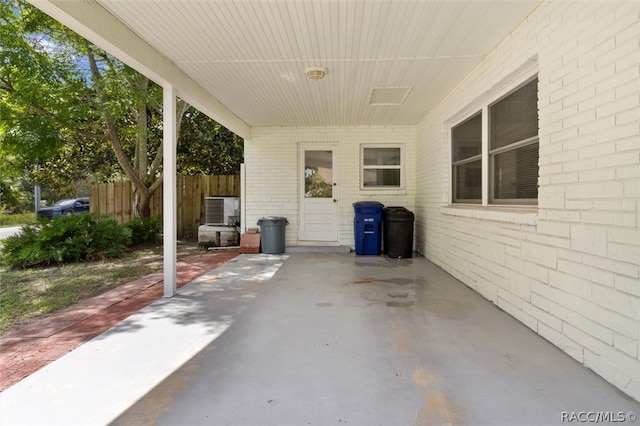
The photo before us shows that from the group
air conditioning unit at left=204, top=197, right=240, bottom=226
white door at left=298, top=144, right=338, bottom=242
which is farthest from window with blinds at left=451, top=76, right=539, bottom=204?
air conditioning unit at left=204, top=197, right=240, bottom=226

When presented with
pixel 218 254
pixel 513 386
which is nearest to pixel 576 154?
pixel 513 386

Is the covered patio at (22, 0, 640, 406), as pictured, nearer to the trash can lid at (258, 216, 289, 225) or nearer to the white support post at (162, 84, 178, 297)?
the white support post at (162, 84, 178, 297)

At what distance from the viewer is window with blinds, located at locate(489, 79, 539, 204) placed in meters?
3.27

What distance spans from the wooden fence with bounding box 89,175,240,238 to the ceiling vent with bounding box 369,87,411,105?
202 inches

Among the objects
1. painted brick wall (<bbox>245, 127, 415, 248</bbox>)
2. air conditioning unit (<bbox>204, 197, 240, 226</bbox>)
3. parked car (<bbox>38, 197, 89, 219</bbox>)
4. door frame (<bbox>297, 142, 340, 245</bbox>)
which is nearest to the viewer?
painted brick wall (<bbox>245, 127, 415, 248</bbox>)

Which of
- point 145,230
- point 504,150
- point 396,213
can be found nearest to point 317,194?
point 396,213

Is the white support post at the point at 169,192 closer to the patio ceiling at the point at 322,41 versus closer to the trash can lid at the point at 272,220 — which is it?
the patio ceiling at the point at 322,41

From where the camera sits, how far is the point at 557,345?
265 centimetres

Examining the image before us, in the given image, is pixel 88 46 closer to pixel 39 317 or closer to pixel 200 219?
pixel 200 219

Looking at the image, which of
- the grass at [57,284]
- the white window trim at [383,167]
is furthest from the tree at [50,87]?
the white window trim at [383,167]

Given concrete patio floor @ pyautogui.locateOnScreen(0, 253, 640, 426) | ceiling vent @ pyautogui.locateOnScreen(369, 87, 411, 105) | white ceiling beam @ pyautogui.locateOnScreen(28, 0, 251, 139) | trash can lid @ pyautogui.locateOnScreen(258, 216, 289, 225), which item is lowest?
concrete patio floor @ pyautogui.locateOnScreen(0, 253, 640, 426)

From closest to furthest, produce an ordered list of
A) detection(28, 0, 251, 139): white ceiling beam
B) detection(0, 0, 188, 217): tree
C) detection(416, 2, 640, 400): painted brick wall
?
1. detection(416, 2, 640, 400): painted brick wall
2. detection(28, 0, 251, 139): white ceiling beam
3. detection(0, 0, 188, 217): tree

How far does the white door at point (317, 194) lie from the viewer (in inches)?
304

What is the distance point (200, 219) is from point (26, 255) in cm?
443
